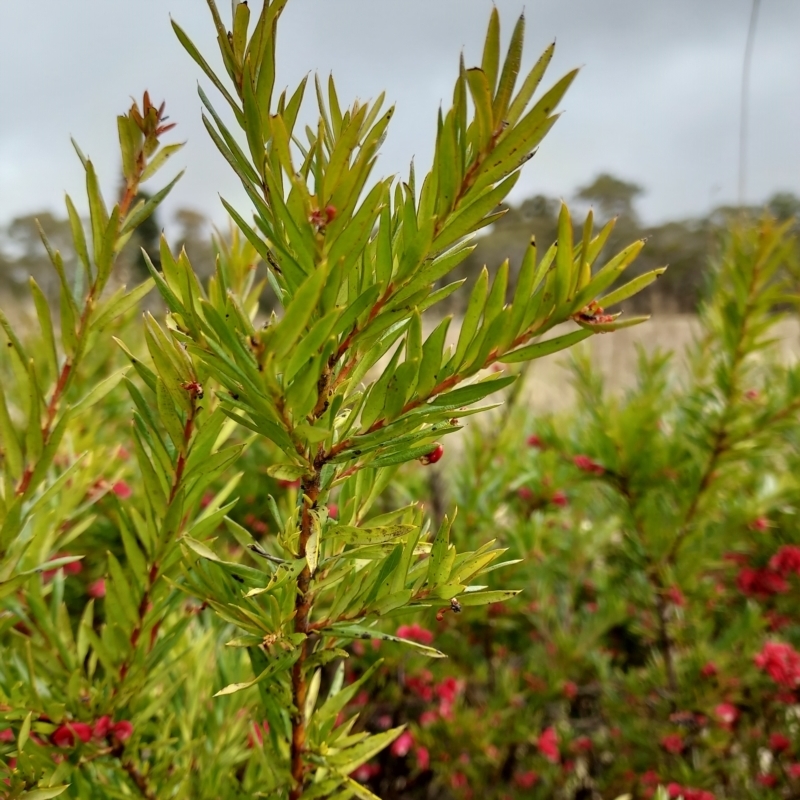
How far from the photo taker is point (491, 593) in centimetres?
18

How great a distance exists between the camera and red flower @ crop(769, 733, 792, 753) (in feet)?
2.06

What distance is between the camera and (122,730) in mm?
240

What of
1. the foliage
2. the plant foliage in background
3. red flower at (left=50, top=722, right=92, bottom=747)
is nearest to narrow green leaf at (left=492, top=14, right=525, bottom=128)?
the plant foliage in background

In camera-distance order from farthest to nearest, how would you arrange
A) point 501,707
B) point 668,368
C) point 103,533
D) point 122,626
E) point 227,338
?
1. point 668,368
2. point 501,707
3. point 103,533
4. point 122,626
5. point 227,338

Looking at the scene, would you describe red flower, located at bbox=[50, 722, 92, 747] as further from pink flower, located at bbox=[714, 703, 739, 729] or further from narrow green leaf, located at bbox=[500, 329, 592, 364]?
pink flower, located at bbox=[714, 703, 739, 729]

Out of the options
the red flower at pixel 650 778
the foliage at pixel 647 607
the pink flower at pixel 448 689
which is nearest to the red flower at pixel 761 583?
the foliage at pixel 647 607

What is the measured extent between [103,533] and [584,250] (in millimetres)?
529

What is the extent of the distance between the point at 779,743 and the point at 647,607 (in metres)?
0.18

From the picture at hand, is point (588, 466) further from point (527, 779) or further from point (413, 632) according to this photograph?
point (527, 779)

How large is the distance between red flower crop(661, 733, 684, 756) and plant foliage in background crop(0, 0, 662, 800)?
0.51m

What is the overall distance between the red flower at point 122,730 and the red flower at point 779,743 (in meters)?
0.68

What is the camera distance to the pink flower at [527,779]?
70 cm

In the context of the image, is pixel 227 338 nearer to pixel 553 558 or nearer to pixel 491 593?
pixel 491 593

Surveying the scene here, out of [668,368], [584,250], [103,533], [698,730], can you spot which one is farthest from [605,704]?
[584,250]
